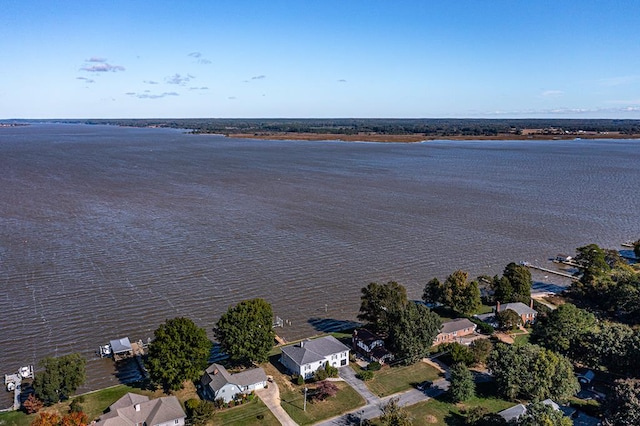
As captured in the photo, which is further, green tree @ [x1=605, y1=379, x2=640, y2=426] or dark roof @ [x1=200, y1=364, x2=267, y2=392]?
dark roof @ [x1=200, y1=364, x2=267, y2=392]

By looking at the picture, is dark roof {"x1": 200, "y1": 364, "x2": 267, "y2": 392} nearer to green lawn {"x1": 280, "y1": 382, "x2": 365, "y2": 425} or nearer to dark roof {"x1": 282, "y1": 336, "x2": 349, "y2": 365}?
green lawn {"x1": 280, "y1": 382, "x2": 365, "y2": 425}

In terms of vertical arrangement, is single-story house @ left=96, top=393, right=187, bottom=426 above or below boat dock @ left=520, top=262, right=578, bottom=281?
below

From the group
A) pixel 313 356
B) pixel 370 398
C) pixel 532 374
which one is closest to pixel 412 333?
pixel 370 398

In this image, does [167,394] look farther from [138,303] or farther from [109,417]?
[138,303]

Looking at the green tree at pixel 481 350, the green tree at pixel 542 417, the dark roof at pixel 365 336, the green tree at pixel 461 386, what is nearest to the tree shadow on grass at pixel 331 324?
the dark roof at pixel 365 336

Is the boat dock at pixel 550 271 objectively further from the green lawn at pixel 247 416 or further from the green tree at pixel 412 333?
the green lawn at pixel 247 416

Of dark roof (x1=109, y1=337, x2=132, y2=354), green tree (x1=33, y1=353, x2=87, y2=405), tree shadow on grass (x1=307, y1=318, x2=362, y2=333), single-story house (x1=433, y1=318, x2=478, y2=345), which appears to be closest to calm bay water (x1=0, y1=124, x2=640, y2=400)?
tree shadow on grass (x1=307, y1=318, x2=362, y2=333)

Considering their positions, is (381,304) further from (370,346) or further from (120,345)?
(120,345)

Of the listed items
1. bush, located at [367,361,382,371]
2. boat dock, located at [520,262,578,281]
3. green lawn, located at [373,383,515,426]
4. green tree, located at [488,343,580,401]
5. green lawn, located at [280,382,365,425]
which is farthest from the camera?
boat dock, located at [520,262,578,281]
